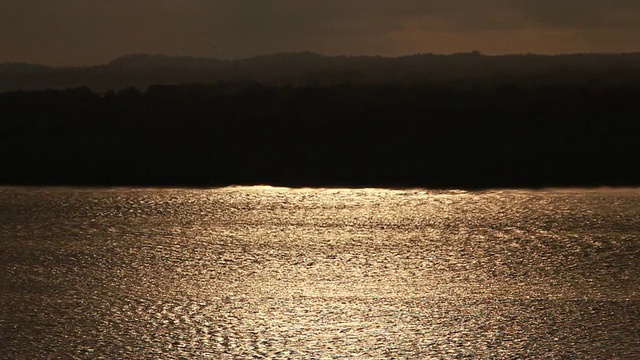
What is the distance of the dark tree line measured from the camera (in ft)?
42.4

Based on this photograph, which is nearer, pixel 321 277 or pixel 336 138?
pixel 321 277

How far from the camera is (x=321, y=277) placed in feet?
22.8

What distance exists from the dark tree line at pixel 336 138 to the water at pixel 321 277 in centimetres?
230

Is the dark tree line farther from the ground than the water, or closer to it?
farther from the ground

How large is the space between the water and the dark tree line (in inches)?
90.5

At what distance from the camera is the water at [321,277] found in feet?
18.0

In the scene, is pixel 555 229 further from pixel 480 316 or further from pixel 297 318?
pixel 297 318

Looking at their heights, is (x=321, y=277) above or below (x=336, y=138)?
below

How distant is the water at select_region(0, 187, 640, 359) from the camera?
18.0 feet

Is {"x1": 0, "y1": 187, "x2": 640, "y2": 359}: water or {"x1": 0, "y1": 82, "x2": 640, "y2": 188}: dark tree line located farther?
{"x1": 0, "y1": 82, "x2": 640, "y2": 188}: dark tree line

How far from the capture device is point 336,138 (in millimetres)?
16688

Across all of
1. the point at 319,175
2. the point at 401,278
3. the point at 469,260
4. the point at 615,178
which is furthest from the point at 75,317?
the point at 615,178

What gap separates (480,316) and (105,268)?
2.86 meters

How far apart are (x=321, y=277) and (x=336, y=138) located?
32.3 feet
